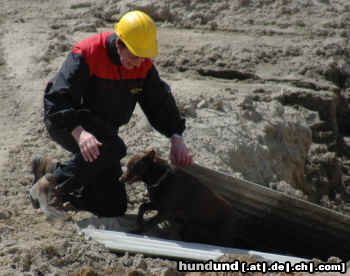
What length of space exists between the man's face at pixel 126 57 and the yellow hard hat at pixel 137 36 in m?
0.04

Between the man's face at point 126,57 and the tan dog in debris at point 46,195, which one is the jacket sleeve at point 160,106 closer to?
the man's face at point 126,57

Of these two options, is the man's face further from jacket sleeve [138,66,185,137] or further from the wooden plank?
the wooden plank

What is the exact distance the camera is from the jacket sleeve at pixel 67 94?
518 centimetres

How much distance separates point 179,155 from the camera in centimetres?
563

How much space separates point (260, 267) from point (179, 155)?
107cm

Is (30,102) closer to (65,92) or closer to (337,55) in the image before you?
(65,92)

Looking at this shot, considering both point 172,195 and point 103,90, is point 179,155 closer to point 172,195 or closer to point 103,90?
point 172,195

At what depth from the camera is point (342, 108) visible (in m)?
9.40

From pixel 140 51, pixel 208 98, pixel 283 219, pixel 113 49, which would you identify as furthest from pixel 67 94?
pixel 208 98

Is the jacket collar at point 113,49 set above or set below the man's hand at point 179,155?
above

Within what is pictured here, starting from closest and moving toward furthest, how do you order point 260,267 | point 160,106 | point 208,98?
1. point 260,267
2. point 160,106
3. point 208,98

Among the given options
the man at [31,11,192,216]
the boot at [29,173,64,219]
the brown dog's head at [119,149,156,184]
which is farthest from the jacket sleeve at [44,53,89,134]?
the brown dog's head at [119,149,156,184]

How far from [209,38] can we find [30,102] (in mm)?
2737

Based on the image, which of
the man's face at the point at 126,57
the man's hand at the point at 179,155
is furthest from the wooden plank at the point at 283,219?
the man's face at the point at 126,57
